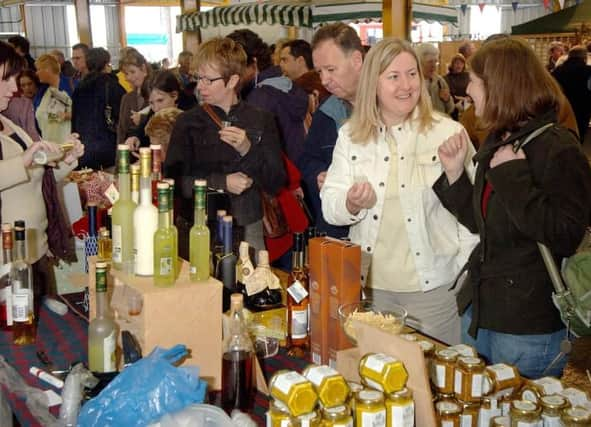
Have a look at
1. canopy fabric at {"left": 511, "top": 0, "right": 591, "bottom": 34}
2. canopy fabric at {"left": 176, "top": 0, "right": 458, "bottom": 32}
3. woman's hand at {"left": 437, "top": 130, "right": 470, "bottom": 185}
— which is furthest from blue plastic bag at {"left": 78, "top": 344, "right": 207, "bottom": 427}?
canopy fabric at {"left": 511, "top": 0, "right": 591, "bottom": 34}

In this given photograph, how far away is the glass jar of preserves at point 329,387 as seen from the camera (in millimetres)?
1237

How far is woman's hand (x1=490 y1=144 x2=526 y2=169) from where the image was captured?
1.94m

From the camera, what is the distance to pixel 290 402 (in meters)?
1.20

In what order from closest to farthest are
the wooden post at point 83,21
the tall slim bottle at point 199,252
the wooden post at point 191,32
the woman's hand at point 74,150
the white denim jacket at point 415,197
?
1. the tall slim bottle at point 199,252
2. the white denim jacket at point 415,197
3. the woman's hand at point 74,150
4. the wooden post at point 191,32
5. the wooden post at point 83,21

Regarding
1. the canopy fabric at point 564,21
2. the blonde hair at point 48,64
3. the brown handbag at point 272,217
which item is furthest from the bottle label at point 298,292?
the canopy fabric at point 564,21

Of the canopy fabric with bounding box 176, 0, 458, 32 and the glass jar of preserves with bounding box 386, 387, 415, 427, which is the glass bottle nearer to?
the glass jar of preserves with bounding box 386, 387, 415, 427

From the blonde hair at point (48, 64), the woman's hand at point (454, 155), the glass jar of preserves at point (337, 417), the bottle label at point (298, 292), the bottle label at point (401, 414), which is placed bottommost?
the bottle label at point (401, 414)

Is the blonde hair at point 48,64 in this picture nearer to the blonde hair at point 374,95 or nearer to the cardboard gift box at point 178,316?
the blonde hair at point 374,95

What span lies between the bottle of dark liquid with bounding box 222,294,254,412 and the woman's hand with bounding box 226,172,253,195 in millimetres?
1219

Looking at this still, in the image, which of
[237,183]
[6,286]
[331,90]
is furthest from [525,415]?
[331,90]

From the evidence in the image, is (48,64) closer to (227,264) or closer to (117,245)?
(227,264)

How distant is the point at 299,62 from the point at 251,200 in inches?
76.0

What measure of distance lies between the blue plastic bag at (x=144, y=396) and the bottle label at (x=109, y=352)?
13.0 inches

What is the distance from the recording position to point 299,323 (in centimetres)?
190
